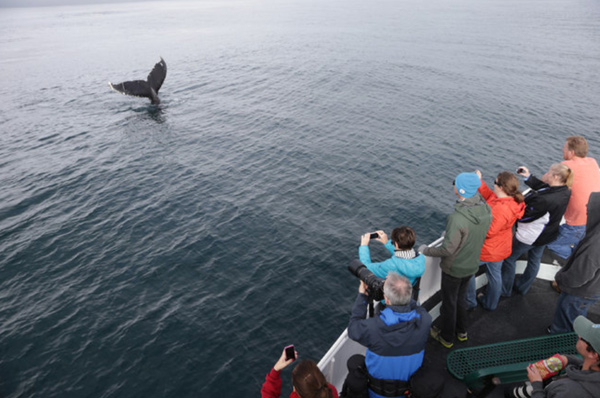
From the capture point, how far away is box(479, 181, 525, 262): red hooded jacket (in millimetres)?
6590

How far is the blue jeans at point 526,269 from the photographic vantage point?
758 cm

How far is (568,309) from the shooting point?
21.3ft

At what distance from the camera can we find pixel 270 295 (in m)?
13.8

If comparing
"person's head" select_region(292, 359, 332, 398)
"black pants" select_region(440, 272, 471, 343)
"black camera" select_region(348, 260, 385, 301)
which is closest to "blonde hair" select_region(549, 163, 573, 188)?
"black pants" select_region(440, 272, 471, 343)

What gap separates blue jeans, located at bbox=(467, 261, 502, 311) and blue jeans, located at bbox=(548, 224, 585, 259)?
187 cm

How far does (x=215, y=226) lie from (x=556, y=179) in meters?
14.5

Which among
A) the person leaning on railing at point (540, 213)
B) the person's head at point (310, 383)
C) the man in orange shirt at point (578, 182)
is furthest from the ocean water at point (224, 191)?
the man in orange shirt at point (578, 182)

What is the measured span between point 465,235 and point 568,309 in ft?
8.13

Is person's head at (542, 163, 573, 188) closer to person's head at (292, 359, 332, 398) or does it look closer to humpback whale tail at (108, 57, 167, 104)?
person's head at (292, 359, 332, 398)

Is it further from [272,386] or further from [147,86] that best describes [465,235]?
[147,86]

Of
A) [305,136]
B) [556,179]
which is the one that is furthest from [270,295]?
[305,136]

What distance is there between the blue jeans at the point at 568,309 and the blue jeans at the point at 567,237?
5.42 feet

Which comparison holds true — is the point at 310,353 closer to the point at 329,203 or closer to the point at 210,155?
the point at 329,203

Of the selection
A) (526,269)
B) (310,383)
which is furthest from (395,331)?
(526,269)
